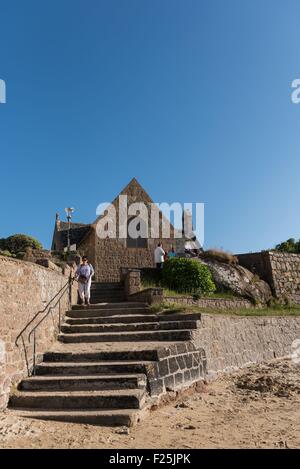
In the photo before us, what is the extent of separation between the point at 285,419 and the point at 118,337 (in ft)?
12.5

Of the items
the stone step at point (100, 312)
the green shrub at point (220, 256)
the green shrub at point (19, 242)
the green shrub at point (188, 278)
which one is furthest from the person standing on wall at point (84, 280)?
the green shrub at point (19, 242)

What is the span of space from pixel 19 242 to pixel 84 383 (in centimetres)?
1505

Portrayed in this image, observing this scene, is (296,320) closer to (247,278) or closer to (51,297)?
(247,278)

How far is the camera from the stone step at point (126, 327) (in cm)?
925

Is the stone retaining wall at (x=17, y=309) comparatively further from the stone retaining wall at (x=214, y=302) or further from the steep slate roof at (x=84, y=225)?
the steep slate roof at (x=84, y=225)

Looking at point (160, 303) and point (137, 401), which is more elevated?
point (160, 303)

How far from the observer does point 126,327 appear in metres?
9.30

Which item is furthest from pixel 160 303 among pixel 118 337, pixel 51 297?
pixel 51 297

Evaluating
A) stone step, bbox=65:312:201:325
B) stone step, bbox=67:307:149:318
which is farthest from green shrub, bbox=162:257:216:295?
stone step, bbox=65:312:201:325

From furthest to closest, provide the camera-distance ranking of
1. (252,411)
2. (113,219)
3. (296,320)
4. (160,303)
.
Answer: (113,219) → (296,320) → (160,303) → (252,411)

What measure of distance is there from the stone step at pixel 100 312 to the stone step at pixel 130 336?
128 centimetres

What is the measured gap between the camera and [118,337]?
882 centimetres

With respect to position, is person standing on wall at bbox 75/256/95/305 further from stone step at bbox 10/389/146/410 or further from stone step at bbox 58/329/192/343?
stone step at bbox 10/389/146/410

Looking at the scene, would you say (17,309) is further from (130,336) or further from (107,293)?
(107,293)
